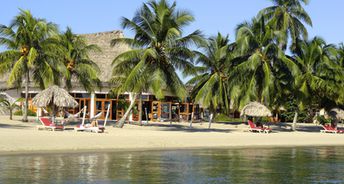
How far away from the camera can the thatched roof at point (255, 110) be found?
31.5 meters

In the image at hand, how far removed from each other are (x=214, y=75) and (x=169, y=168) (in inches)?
816

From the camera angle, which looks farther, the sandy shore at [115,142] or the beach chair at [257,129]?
the beach chair at [257,129]

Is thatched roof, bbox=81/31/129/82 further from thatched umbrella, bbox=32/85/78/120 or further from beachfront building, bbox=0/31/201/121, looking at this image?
thatched umbrella, bbox=32/85/78/120

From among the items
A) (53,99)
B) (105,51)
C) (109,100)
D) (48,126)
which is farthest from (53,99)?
(105,51)

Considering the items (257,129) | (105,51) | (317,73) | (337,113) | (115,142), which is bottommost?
(115,142)

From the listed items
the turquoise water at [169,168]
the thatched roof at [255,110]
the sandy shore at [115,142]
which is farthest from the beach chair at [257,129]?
the turquoise water at [169,168]

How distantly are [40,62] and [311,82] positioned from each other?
1621 centimetres

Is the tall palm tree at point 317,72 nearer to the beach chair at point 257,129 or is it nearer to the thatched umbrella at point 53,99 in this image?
the beach chair at point 257,129

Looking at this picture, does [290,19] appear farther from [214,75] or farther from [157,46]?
[157,46]

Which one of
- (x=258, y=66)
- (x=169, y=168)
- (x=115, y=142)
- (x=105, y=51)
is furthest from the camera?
(x=105, y=51)

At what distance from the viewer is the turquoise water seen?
39.5 feet

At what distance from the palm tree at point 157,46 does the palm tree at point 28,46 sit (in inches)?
144

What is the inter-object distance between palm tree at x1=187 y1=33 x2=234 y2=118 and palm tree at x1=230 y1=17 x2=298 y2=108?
116 cm

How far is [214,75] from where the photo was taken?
34.4 m
